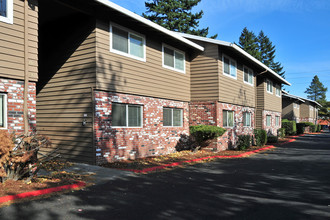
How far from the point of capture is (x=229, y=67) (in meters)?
16.7

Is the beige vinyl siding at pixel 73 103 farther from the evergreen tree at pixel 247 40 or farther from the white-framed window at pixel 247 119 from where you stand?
the evergreen tree at pixel 247 40

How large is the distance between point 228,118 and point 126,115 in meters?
7.95

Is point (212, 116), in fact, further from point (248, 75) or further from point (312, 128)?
point (312, 128)

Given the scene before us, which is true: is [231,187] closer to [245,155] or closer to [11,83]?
[11,83]

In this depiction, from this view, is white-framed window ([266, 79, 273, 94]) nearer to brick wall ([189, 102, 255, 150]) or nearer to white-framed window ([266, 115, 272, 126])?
white-framed window ([266, 115, 272, 126])

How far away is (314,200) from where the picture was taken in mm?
5906

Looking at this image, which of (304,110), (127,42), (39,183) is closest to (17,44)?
(39,183)

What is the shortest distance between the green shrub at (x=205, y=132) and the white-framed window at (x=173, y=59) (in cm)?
342

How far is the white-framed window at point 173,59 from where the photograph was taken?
536 inches

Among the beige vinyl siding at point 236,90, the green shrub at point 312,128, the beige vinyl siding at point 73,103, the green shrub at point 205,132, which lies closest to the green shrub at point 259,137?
the beige vinyl siding at point 236,90

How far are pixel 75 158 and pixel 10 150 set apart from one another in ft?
14.5

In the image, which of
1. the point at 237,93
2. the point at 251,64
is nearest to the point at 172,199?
the point at 237,93

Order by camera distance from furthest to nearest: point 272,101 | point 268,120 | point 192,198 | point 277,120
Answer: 1. point 277,120
2. point 272,101
3. point 268,120
4. point 192,198

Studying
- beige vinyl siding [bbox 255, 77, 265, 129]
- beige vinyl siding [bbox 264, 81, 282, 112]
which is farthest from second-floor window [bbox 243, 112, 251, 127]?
beige vinyl siding [bbox 264, 81, 282, 112]
